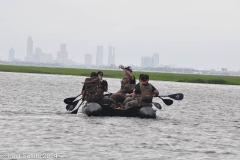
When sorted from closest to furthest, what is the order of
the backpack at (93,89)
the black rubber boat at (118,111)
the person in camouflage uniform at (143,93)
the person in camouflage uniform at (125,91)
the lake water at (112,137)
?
1. the lake water at (112,137)
2. the person in camouflage uniform at (143,93)
3. the black rubber boat at (118,111)
4. the backpack at (93,89)
5. the person in camouflage uniform at (125,91)

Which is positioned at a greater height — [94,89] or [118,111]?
[94,89]

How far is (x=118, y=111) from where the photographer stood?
121 ft

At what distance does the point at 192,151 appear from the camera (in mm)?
25859

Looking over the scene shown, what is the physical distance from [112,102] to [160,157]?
14417mm

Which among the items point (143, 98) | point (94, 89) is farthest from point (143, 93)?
point (94, 89)

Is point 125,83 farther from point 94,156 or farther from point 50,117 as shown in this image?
point 94,156

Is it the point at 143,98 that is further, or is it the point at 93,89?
the point at 93,89

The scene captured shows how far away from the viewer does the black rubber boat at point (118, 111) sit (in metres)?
36.9

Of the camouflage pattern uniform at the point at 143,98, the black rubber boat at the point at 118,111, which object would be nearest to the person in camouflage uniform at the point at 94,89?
the black rubber boat at the point at 118,111

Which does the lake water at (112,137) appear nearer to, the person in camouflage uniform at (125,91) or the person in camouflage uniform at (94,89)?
the person in camouflage uniform at (94,89)

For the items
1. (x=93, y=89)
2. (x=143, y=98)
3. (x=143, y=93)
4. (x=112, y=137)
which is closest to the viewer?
(x=112, y=137)

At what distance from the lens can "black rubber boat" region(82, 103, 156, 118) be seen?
3688cm

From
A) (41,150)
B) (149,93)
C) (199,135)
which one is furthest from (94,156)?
(149,93)

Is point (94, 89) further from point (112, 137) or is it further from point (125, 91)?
point (112, 137)
